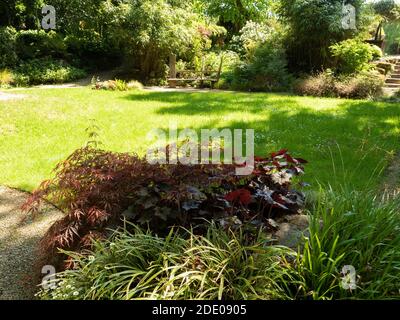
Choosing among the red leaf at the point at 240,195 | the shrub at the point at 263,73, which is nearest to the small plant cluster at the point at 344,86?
the shrub at the point at 263,73

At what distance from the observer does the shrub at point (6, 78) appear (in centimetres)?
1405

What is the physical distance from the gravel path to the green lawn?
54 centimetres

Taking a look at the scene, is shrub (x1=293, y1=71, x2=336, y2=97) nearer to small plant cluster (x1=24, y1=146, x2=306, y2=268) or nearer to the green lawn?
the green lawn

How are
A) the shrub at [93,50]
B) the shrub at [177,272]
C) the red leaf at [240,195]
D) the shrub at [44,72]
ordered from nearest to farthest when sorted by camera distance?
the shrub at [177,272]
the red leaf at [240,195]
the shrub at [44,72]
the shrub at [93,50]

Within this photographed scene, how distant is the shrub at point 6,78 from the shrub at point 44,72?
214mm

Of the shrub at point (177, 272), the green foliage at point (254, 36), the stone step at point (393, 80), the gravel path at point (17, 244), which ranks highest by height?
the green foliage at point (254, 36)

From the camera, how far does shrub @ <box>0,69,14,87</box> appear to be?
14.0 metres

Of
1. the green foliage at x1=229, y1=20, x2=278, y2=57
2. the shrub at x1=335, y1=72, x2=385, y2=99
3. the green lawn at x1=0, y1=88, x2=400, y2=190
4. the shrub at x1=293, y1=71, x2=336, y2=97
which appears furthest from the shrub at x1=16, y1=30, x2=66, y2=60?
the shrub at x1=335, y1=72, x2=385, y2=99

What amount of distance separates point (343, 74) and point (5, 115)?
35.3 ft

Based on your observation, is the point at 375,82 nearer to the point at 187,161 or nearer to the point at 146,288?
the point at 187,161

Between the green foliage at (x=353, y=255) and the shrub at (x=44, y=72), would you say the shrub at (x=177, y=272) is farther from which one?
the shrub at (x=44, y=72)

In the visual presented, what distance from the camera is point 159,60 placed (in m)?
16.1

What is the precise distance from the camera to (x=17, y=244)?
3.73 metres

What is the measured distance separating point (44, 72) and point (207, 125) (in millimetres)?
10648
